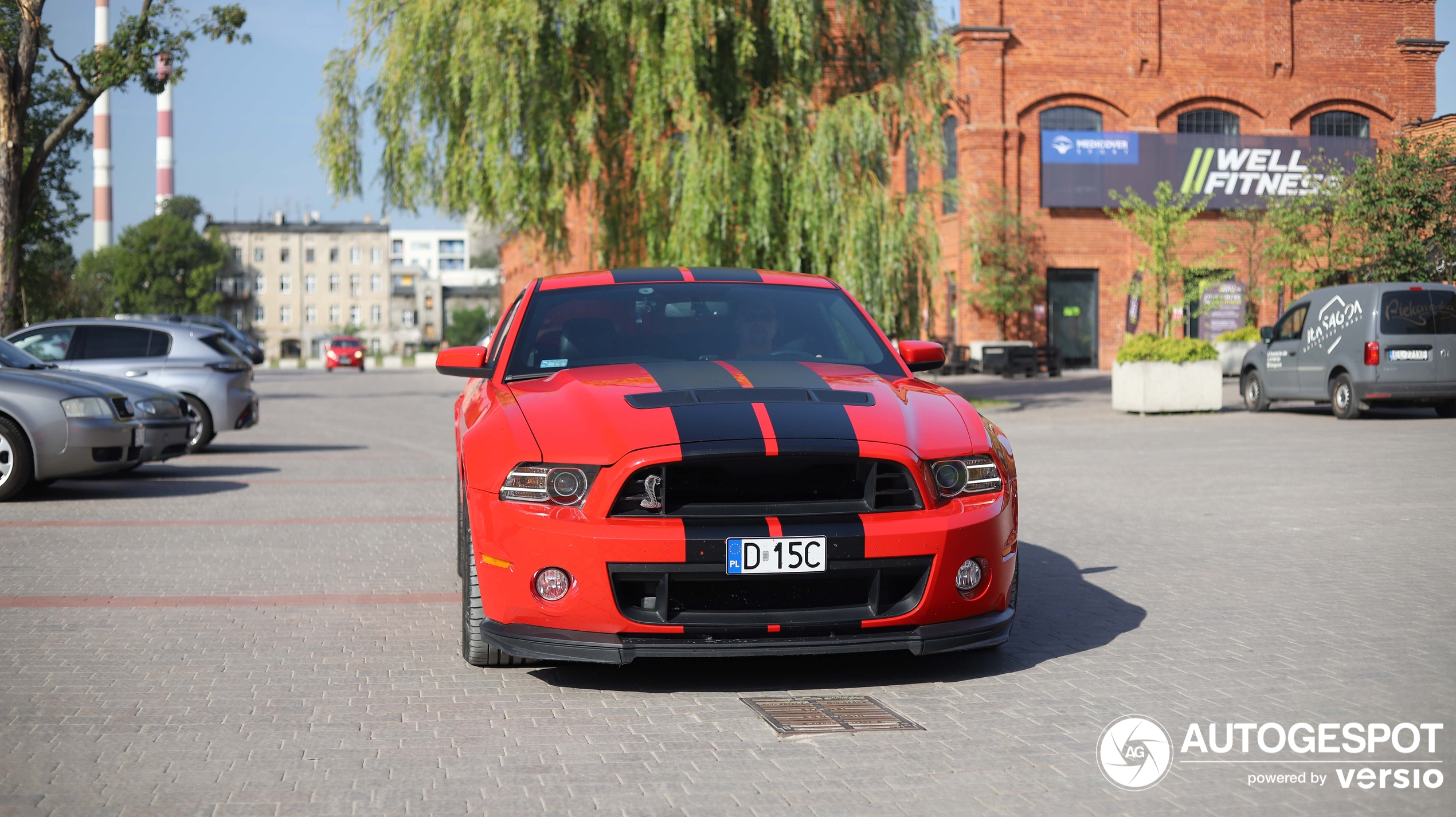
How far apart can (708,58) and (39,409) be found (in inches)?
533

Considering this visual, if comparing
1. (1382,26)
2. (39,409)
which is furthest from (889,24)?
(1382,26)

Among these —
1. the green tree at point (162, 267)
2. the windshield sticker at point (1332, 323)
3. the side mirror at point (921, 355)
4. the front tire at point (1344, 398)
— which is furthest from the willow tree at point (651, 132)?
the green tree at point (162, 267)

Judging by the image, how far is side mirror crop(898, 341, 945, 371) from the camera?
6.12 metres

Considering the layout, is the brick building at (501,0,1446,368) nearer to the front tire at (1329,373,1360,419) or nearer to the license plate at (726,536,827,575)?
the front tire at (1329,373,1360,419)

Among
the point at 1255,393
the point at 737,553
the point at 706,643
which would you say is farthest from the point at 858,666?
the point at 1255,393

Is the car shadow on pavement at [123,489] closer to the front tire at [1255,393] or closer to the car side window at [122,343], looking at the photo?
the car side window at [122,343]

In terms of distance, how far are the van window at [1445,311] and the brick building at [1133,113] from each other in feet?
77.2

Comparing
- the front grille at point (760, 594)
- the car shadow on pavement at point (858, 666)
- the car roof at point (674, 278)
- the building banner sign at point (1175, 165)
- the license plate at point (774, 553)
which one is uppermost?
the building banner sign at point (1175, 165)

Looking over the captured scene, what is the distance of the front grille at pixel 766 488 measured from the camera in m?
4.59

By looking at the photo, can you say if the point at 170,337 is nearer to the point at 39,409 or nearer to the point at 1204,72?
the point at 39,409

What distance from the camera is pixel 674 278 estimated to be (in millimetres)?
6371

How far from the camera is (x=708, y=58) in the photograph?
71.6 feet

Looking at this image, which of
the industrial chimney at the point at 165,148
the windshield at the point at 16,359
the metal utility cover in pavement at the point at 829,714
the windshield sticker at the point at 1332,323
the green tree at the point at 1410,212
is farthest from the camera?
the industrial chimney at the point at 165,148

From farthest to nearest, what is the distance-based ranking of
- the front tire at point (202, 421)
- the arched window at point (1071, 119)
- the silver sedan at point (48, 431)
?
the arched window at point (1071, 119) → the front tire at point (202, 421) → the silver sedan at point (48, 431)
